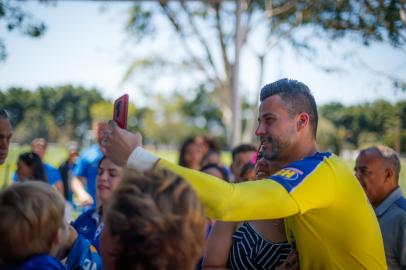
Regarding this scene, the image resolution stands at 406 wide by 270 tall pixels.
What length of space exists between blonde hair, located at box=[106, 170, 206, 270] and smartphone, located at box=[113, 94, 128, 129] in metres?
0.54

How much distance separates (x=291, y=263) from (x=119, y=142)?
1.06 meters

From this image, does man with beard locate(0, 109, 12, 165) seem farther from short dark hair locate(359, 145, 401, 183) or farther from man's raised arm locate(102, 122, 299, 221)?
short dark hair locate(359, 145, 401, 183)

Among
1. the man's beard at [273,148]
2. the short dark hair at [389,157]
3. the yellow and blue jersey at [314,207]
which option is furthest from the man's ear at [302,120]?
the short dark hair at [389,157]

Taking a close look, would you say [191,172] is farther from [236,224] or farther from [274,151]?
[236,224]

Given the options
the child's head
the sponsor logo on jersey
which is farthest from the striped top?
the child's head

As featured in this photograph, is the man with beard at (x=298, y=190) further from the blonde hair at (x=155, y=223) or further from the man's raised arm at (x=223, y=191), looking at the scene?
the blonde hair at (x=155, y=223)

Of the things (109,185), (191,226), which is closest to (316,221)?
(191,226)

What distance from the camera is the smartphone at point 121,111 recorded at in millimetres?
1855

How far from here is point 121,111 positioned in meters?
1.87

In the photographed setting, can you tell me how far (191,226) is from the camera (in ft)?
4.41

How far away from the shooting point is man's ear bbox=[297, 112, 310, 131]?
226 cm

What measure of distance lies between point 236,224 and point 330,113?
5425 centimetres

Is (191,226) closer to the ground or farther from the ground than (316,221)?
farther from the ground

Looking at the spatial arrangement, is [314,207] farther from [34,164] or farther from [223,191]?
[34,164]
